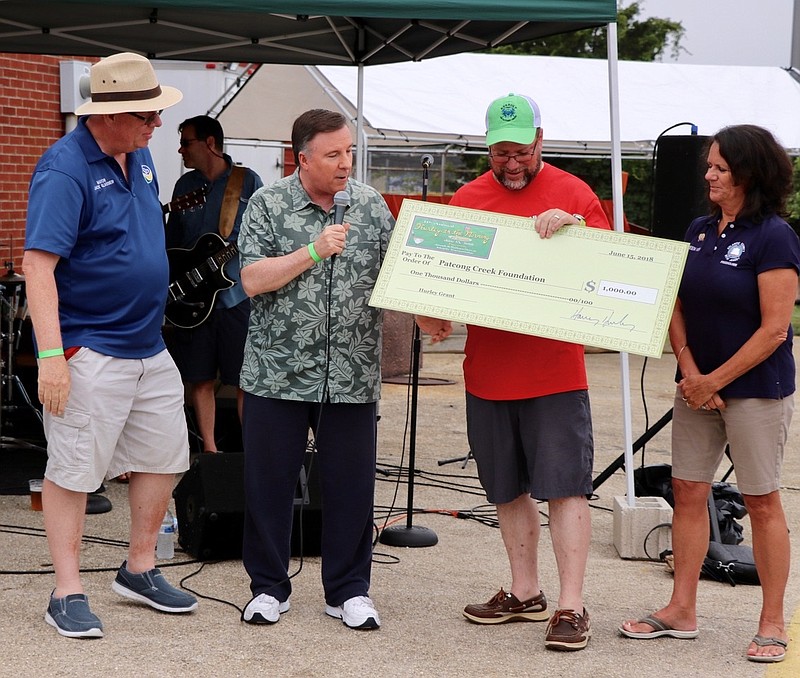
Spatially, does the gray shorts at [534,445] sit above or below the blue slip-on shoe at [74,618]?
above

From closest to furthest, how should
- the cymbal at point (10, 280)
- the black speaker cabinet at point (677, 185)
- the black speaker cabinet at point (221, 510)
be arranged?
1. the black speaker cabinet at point (221, 510)
2. the black speaker cabinet at point (677, 185)
3. the cymbal at point (10, 280)

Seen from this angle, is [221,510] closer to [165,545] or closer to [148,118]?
[165,545]

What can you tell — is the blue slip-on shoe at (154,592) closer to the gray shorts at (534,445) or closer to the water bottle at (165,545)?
the water bottle at (165,545)

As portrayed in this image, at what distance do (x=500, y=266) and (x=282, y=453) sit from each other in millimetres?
1062

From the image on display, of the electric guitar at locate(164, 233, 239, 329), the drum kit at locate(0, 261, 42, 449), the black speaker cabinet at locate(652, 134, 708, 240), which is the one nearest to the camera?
the black speaker cabinet at locate(652, 134, 708, 240)

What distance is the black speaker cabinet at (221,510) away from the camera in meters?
4.91

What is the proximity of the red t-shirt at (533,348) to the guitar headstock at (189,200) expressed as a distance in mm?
2841

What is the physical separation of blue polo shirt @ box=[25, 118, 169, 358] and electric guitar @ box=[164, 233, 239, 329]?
2377mm

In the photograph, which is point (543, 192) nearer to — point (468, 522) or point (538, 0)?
point (538, 0)

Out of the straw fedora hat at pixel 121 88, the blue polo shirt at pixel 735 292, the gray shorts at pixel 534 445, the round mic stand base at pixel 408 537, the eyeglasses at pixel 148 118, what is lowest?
the round mic stand base at pixel 408 537

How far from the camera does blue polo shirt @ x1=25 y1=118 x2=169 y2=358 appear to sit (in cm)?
374

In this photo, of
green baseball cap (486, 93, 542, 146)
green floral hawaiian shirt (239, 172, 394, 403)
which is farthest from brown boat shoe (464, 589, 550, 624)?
green baseball cap (486, 93, 542, 146)

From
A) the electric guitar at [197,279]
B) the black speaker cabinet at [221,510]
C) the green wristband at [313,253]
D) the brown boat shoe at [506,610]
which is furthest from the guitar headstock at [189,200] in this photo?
the brown boat shoe at [506,610]

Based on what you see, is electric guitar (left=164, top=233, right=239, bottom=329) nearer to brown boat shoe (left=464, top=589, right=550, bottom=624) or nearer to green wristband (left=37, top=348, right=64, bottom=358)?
green wristband (left=37, top=348, right=64, bottom=358)
